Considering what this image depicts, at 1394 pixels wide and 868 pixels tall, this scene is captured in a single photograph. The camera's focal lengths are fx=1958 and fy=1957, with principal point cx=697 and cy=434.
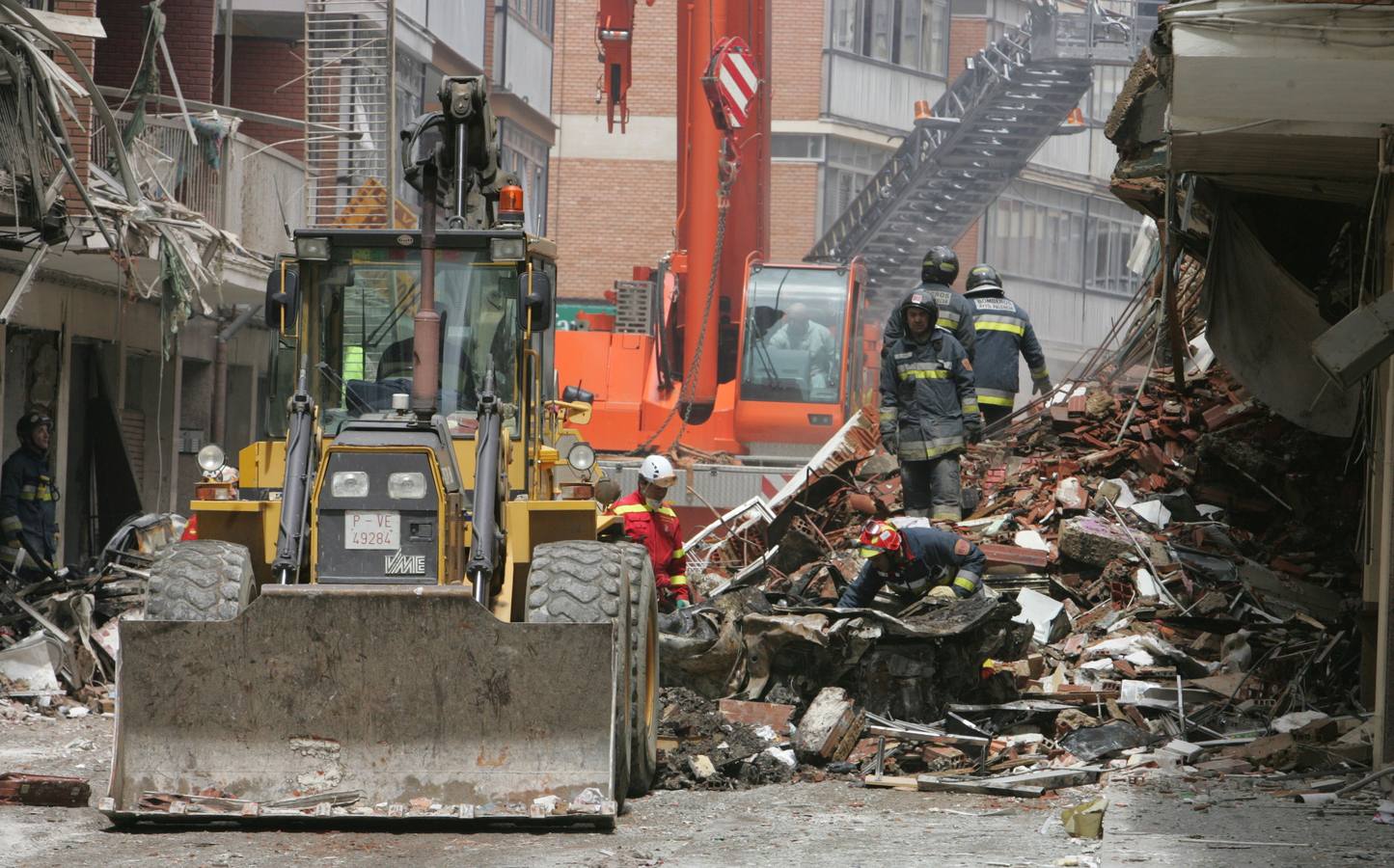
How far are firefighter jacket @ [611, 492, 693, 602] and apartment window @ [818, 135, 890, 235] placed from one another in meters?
31.5

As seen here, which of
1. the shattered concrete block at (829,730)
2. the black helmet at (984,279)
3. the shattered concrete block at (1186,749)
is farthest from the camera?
the black helmet at (984,279)

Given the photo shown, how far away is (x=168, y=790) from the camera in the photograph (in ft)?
26.5

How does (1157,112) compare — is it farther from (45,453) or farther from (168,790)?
(45,453)

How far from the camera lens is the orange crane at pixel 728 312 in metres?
18.0

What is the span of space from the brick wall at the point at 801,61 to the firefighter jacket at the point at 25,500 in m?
29.3

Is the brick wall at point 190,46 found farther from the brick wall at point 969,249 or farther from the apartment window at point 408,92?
the brick wall at point 969,249

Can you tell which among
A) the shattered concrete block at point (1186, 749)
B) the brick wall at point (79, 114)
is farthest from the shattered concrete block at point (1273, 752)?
the brick wall at point (79, 114)

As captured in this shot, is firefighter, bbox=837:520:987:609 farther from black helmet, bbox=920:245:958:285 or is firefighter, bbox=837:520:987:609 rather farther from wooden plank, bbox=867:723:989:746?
black helmet, bbox=920:245:958:285

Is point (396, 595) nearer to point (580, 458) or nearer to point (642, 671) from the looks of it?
point (642, 671)

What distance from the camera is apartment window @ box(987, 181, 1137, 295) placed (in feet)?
148

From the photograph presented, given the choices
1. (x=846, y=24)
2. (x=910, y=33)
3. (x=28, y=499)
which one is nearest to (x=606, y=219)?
(x=846, y=24)

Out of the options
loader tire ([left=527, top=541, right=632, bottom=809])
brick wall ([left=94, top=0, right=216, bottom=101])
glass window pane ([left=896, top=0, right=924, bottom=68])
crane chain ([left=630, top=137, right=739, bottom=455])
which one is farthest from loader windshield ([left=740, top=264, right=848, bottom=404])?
glass window pane ([left=896, top=0, right=924, bottom=68])

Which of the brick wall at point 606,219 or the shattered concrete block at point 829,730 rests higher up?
the brick wall at point 606,219

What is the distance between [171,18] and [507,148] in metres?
13.8
